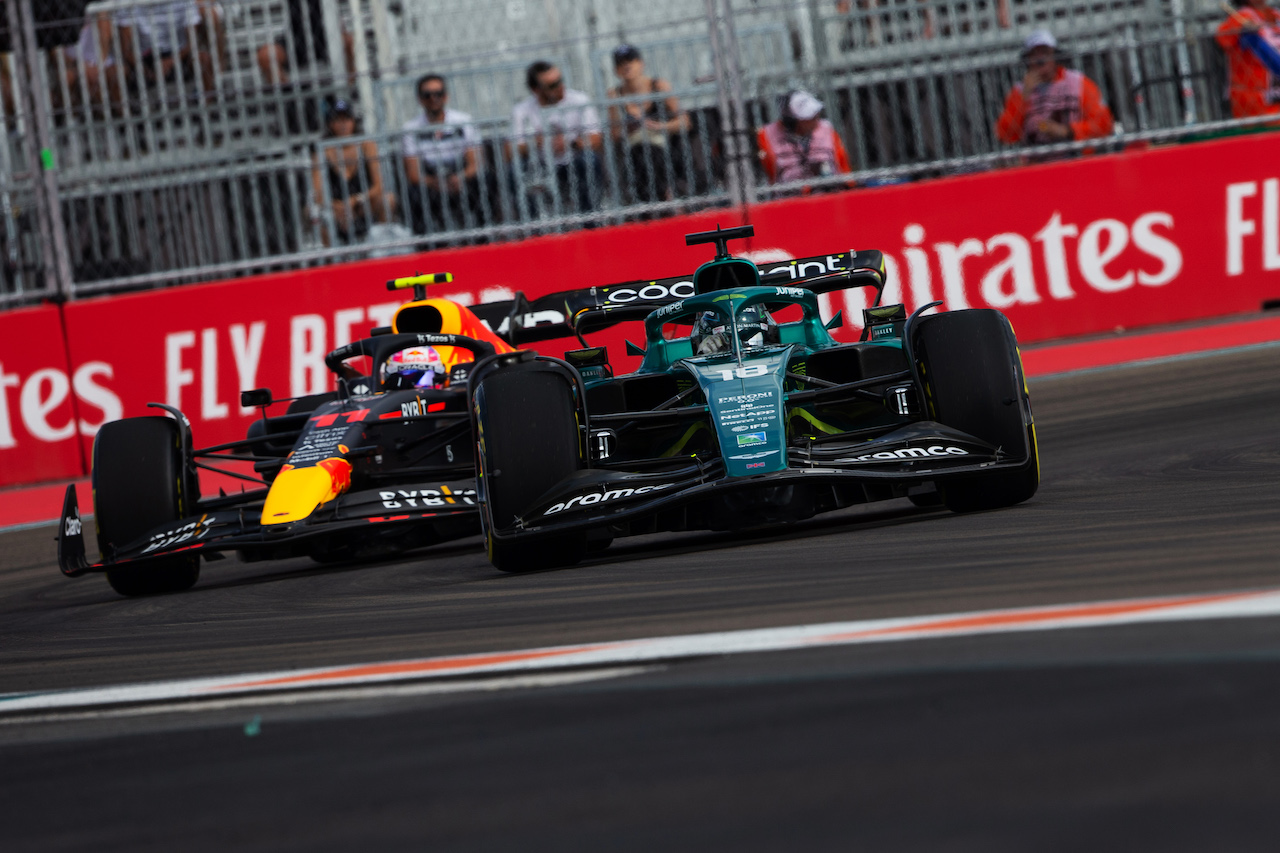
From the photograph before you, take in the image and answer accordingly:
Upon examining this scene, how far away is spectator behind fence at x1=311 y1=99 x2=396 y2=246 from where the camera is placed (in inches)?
521

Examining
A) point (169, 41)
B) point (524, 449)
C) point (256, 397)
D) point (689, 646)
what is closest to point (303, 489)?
point (256, 397)

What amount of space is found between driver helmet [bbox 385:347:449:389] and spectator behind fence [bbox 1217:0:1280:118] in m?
7.29

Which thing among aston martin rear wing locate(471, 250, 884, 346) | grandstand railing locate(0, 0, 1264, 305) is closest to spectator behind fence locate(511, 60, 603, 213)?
grandstand railing locate(0, 0, 1264, 305)

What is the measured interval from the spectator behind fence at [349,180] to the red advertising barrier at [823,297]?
399mm

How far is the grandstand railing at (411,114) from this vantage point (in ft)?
43.7

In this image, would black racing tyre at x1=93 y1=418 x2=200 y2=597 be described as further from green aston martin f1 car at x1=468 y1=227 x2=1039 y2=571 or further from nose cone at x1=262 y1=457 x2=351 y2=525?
green aston martin f1 car at x1=468 y1=227 x2=1039 y2=571

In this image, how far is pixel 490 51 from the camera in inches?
521

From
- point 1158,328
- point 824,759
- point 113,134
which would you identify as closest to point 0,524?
point 113,134

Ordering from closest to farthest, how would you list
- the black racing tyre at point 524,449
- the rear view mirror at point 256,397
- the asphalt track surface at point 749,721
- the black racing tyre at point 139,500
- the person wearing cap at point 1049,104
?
the asphalt track surface at point 749,721 < the black racing tyre at point 524,449 < the black racing tyre at point 139,500 < the rear view mirror at point 256,397 < the person wearing cap at point 1049,104

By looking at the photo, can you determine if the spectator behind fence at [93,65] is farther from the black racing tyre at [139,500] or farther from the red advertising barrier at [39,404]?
the black racing tyre at [139,500]

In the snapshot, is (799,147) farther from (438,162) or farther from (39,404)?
(39,404)

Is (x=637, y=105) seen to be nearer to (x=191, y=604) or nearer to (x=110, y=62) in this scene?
(x=110, y=62)

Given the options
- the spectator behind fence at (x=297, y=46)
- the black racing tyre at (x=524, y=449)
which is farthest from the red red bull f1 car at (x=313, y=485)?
the spectator behind fence at (x=297, y=46)

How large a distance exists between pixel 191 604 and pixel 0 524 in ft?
15.9
